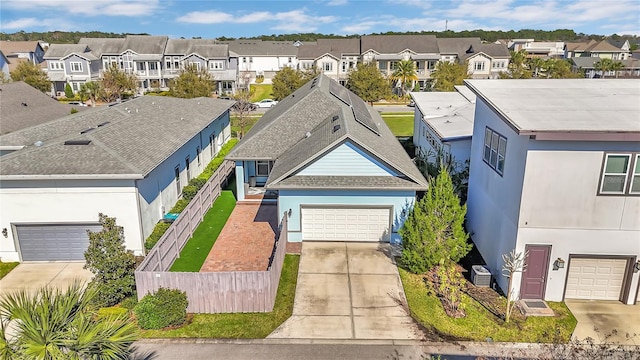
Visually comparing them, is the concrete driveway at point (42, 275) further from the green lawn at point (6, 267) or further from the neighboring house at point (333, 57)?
the neighboring house at point (333, 57)

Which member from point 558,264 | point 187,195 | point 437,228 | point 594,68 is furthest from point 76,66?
point 594,68

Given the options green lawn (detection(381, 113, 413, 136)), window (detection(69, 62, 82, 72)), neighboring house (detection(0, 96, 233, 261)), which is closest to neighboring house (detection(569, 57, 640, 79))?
Result: green lawn (detection(381, 113, 413, 136))

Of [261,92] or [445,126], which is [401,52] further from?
[445,126]

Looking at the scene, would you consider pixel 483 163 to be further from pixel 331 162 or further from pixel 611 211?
pixel 331 162

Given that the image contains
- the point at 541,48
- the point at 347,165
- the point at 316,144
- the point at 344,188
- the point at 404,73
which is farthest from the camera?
the point at 541,48

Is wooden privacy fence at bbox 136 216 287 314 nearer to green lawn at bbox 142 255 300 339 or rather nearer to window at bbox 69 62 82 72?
green lawn at bbox 142 255 300 339

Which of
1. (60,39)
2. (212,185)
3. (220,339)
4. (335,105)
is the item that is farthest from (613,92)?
(60,39)
